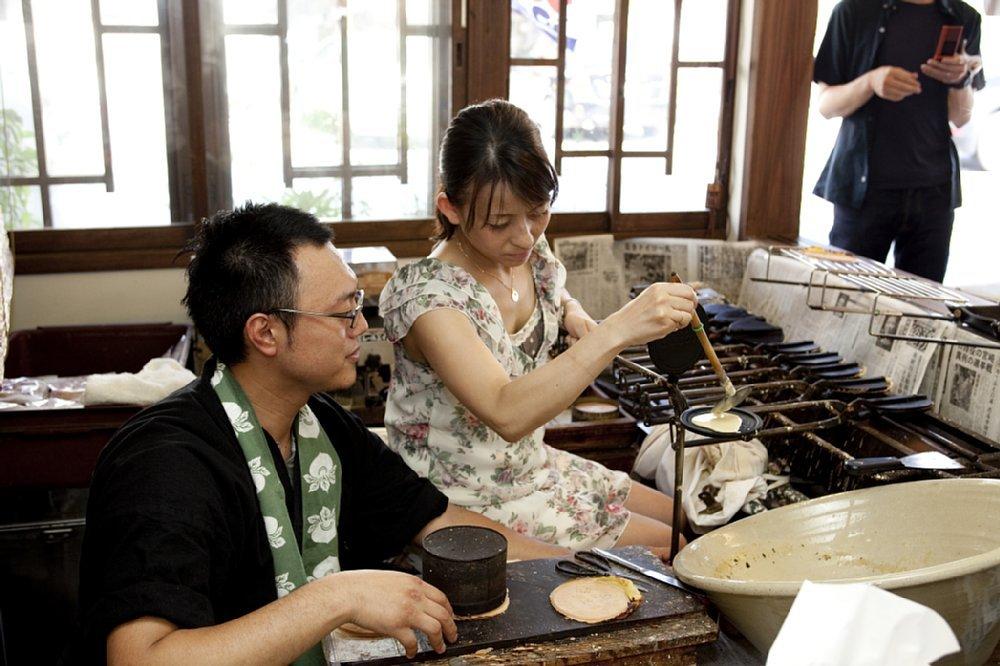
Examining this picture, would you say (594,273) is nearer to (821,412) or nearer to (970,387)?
(821,412)

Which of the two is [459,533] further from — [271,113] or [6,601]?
[271,113]

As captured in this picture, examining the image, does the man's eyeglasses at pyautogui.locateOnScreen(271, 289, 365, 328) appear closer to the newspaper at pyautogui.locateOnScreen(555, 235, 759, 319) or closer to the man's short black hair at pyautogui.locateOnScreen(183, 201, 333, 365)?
the man's short black hair at pyautogui.locateOnScreen(183, 201, 333, 365)

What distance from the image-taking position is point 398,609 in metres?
1.44

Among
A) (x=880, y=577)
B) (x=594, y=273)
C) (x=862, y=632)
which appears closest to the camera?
(x=862, y=632)

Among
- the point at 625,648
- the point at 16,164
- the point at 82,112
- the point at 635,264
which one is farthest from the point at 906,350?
the point at 16,164

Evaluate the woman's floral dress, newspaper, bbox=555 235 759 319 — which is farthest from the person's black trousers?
the woman's floral dress

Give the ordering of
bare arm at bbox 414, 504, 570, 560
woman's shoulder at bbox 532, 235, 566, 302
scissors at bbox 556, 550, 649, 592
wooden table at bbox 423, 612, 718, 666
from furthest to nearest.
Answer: woman's shoulder at bbox 532, 235, 566, 302 < bare arm at bbox 414, 504, 570, 560 < scissors at bbox 556, 550, 649, 592 < wooden table at bbox 423, 612, 718, 666

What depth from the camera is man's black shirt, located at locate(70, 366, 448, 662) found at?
1340mm

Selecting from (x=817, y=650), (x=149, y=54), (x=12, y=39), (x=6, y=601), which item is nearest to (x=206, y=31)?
(x=149, y=54)

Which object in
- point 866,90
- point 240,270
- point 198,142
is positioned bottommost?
point 240,270

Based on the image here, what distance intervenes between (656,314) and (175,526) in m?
0.90

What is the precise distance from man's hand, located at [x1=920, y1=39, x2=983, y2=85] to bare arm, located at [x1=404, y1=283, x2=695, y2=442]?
8.80 feet

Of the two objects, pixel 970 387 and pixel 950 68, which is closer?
pixel 970 387

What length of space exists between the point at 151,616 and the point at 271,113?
2.91 metres
